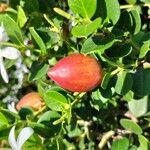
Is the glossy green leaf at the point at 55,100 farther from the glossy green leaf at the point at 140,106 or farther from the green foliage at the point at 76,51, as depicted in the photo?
the glossy green leaf at the point at 140,106

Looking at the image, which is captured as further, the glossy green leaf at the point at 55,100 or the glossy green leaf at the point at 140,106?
the glossy green leaf at the point at 140,106

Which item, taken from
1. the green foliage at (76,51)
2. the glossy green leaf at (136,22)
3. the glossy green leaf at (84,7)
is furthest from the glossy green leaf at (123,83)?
the glossy green leaf at (84,7)

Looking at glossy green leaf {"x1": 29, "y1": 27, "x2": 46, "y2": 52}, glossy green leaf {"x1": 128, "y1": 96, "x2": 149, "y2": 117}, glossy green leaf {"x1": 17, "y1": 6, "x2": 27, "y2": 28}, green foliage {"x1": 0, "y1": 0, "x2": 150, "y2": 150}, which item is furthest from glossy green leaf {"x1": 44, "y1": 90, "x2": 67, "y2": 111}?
glossy green leaf {"x1": 128, "y1": 96, "x2": 149, "y2": 117}

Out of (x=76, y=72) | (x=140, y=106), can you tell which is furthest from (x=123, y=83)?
(x=140, y=106)

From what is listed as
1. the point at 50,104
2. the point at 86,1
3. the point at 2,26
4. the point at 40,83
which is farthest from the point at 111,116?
the point at 86,1

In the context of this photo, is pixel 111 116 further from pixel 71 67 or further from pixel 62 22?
pixel 71 67

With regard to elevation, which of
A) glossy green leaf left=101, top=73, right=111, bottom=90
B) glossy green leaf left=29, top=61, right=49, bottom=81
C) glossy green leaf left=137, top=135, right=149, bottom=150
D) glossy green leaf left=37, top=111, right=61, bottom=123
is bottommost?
glossy green leaf left=137, top=135, right=149, bottom=150

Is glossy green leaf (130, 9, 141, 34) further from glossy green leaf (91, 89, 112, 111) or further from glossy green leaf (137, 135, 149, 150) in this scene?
glossy green leaf (137, 135, 149, 150)
